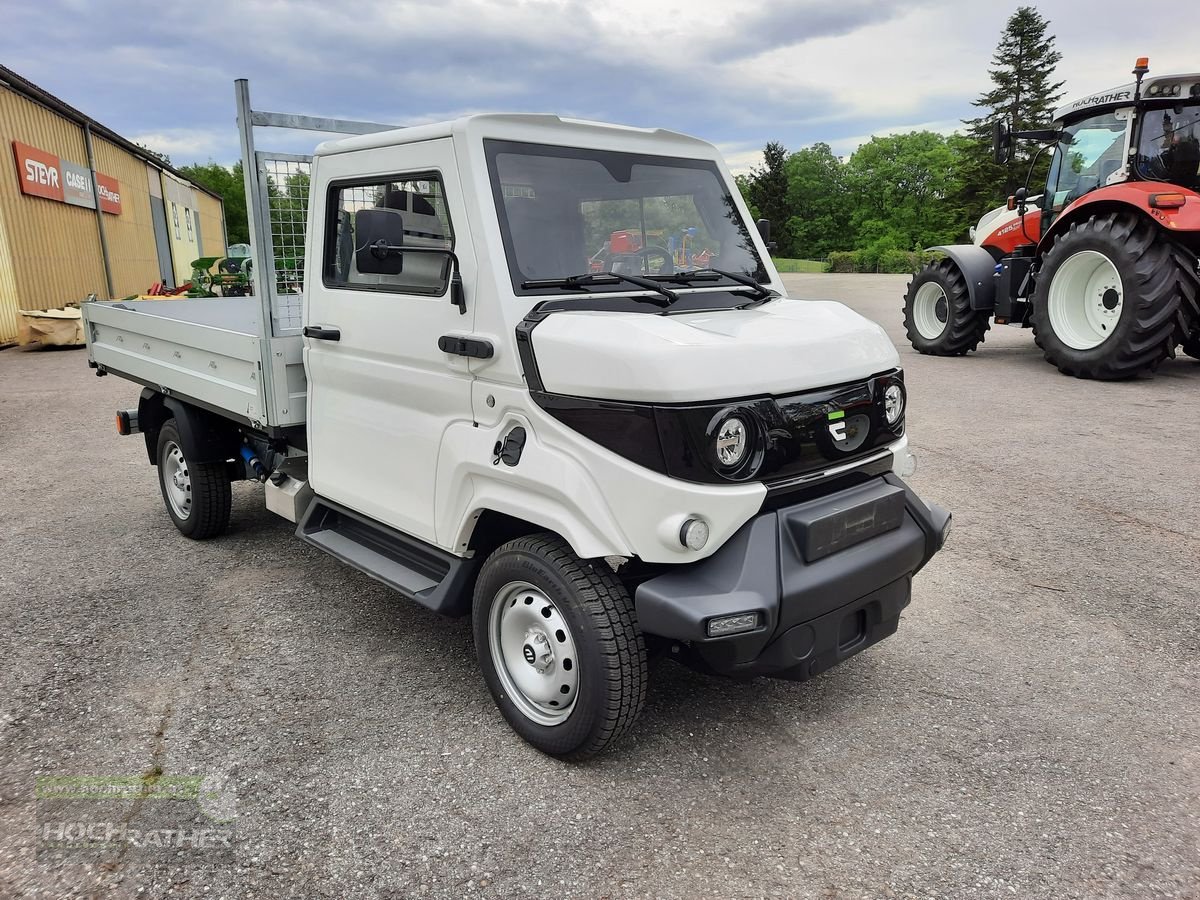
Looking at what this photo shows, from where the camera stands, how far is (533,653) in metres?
3.17

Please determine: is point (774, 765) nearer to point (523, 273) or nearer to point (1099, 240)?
point (523, 273)

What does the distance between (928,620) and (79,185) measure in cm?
2355

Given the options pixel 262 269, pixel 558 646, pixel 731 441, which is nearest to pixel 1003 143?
pixel 262 269

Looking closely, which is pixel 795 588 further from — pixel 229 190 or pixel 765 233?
pixel 229 190

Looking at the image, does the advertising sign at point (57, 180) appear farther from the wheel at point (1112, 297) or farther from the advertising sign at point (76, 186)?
the wheel at point (1112, 297)

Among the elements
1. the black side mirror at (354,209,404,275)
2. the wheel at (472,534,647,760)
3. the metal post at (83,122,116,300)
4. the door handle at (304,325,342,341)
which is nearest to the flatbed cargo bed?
the door handle at (304,325,342,341)

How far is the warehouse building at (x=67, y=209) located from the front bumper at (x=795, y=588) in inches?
735

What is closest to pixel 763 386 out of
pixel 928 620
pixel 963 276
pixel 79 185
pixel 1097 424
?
pixel 928 620

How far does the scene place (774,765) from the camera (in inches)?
123

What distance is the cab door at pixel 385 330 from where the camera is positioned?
3.34 m

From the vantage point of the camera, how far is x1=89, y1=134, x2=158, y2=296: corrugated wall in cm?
2386

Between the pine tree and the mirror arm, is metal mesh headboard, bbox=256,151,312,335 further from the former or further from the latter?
the pine tree

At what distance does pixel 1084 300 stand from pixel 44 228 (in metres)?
20.4

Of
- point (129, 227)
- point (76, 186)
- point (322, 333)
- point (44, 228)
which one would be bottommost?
point (322, 333)
